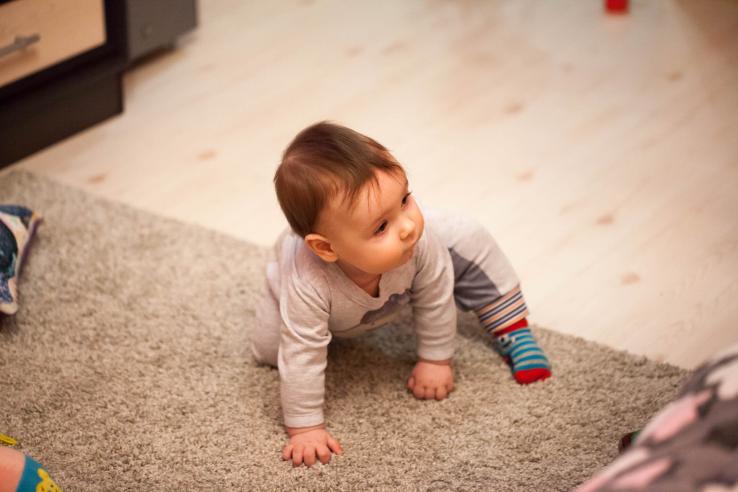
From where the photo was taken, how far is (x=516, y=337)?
4.31 ft

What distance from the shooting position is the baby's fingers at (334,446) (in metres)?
1.18

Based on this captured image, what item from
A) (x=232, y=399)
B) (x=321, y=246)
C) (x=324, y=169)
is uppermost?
(x=324, y=169)

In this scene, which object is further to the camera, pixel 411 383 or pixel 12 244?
pixel 12 244

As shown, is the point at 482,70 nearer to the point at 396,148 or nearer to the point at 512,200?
the point at 396,148

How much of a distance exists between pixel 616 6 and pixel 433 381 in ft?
5.53

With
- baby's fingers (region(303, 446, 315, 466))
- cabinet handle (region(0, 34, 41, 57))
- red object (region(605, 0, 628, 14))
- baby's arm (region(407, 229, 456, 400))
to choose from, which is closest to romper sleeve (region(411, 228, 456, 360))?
baby's arm (region(407, 229, 456, 400))

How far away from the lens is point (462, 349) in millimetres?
1363

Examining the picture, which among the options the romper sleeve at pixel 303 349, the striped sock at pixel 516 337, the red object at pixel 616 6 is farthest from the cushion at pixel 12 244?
the red object at pixel 616 6

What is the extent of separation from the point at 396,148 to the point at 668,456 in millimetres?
1317

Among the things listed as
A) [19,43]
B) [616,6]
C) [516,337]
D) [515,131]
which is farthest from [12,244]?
A: [616,6]

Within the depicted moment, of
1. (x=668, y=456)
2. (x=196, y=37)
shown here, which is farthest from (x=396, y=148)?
(x=668, y=456)

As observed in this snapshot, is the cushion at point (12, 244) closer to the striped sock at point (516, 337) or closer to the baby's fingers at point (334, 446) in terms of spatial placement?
the baby's fingers at point (334, 446)

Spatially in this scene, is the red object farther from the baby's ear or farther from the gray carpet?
the baby's ear

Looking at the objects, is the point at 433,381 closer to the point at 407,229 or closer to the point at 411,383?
the point at 411,383
